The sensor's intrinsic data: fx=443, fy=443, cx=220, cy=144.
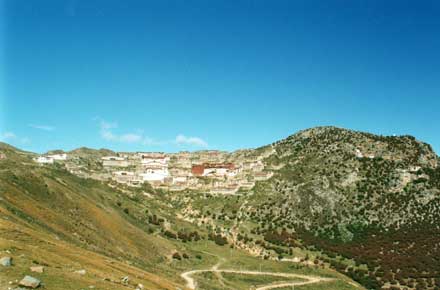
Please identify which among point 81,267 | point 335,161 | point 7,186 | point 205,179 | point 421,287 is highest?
point 335,161

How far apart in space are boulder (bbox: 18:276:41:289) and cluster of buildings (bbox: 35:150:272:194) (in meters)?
125

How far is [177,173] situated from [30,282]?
15134 cm

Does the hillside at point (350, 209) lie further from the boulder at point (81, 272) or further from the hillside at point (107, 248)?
the boulder at point (81, 272)

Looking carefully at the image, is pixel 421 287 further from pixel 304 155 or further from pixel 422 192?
pixel 304 155

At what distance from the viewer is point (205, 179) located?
541ft

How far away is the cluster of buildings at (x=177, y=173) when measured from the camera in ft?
512

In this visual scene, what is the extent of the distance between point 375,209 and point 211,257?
6731 centimetres

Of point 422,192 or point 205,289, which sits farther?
point 422,192

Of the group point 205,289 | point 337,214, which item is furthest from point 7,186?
point 337,214

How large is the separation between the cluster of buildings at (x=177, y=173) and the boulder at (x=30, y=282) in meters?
125

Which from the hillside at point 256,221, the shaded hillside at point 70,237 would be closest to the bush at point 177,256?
the hillside at point 256,221

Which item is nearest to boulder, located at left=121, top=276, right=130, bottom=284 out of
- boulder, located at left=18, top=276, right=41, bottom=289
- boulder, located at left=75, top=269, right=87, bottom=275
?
boulder, located at left=75, top=269, right=87, bottom=275

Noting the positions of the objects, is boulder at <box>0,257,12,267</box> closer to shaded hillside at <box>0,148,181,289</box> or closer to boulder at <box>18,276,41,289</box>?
shaded hillside at <box>0,148,181,289</box>

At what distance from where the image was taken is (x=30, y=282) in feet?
77.0
